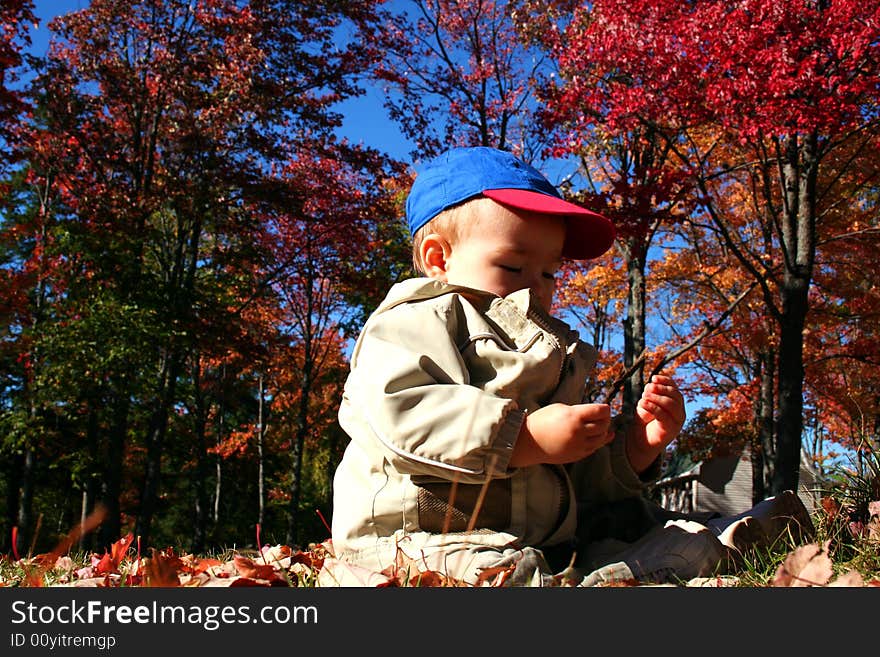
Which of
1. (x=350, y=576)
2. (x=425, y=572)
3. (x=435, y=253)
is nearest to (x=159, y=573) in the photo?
(x=350, y=576)

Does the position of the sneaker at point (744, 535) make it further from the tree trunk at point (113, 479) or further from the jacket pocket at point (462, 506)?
the tree trunk at point (113, 479)

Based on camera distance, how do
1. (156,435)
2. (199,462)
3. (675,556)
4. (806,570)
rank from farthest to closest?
(199,462)
(156,435)
(675,556)
(806,570)

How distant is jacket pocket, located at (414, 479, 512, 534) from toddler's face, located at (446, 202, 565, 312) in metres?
0.63

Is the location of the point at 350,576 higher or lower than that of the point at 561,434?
lower

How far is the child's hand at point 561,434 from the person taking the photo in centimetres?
175

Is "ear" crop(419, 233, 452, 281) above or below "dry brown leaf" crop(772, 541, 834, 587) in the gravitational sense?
above

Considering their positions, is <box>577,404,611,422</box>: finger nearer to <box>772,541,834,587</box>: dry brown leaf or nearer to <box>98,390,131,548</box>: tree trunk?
<box>772,541,834,587</box>: dry brown leaf

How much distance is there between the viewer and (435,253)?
8.12ft

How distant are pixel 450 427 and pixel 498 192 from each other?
886 millimetres

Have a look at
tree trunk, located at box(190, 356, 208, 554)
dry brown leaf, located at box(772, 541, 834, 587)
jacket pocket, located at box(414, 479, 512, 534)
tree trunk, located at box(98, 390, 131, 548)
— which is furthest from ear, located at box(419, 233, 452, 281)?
tree trunk, located at box(190, 356, 208, 554)

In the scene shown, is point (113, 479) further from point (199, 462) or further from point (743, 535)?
point (743, 535)

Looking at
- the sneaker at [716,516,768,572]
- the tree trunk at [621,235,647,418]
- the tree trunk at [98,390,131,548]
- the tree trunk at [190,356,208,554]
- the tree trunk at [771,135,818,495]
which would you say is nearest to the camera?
the sneaker at [716,516,768,572]

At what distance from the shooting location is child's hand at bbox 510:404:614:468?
5.75 feet

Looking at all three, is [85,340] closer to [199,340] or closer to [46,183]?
[199,340]
